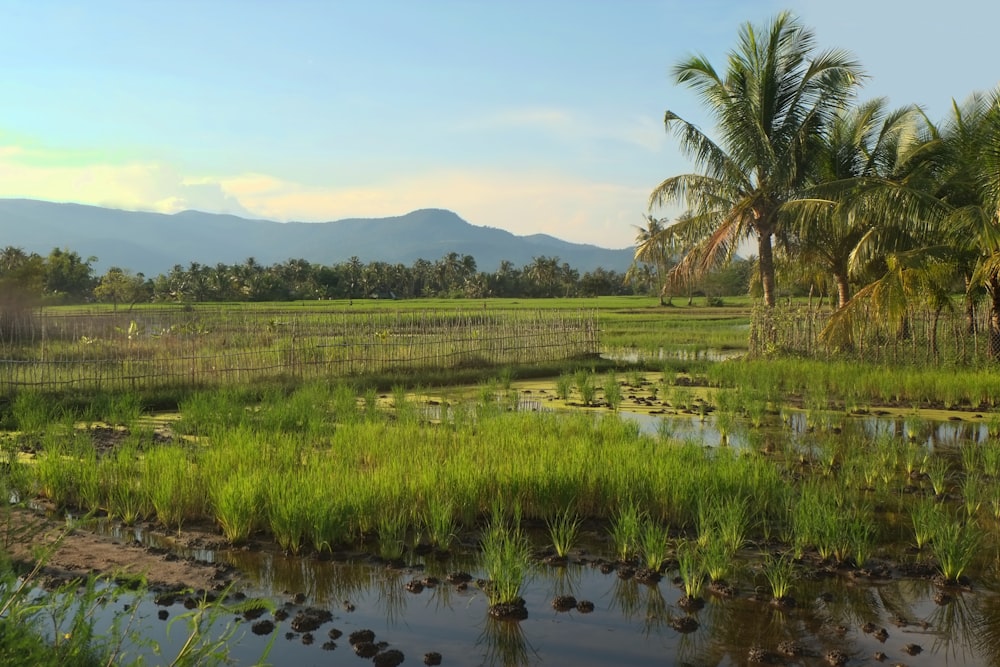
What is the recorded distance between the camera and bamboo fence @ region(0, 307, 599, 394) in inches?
446

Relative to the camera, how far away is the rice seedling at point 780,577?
14.8ft

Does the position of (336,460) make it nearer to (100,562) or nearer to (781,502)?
(100,562)

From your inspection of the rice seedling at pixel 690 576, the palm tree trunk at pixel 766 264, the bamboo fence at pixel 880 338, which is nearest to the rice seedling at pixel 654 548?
the rice seedling at pixel 690 576

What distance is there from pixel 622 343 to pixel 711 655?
20.9 m

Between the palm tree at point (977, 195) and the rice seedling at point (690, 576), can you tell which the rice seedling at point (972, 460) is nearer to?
the rice seedling at point (690, 576)

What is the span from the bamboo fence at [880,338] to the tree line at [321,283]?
2527 centimetres

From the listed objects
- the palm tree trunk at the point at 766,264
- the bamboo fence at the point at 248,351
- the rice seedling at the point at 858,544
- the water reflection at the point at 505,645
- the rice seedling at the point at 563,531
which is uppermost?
the palm tree trunk at the point at 766,264

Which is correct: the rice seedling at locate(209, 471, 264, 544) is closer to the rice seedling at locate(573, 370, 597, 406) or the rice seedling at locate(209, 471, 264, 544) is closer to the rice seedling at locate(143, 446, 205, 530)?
the rice seedling at locate(143, 446, 205, 530)

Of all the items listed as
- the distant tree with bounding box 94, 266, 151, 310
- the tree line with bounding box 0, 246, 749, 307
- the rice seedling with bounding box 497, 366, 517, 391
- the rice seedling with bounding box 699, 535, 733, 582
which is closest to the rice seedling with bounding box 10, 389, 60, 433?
the rice seedling with bounding box 497, 366, 517, 391

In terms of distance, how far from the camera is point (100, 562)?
4.92m

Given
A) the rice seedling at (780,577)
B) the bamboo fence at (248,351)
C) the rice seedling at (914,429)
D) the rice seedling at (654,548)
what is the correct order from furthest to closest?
1. the bamboo fence at (248,351)
2. the rice seedling at (914,429)
3. the rice seedling at (654,548)
4. the rice seedling at (780,577)

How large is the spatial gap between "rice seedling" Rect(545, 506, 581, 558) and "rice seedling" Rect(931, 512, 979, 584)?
224 centimetres

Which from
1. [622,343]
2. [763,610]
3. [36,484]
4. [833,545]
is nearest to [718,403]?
[833,545]

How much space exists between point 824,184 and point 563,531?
12210 millimetres
